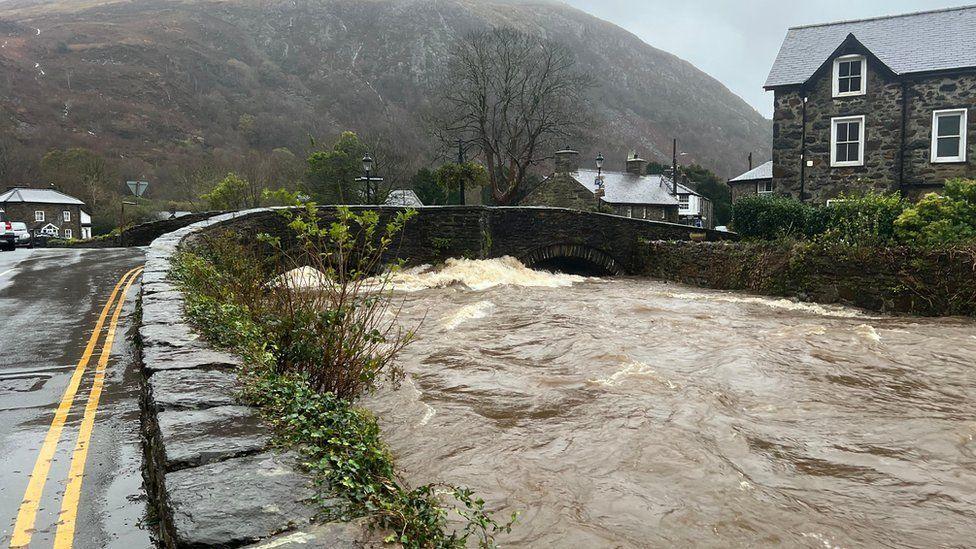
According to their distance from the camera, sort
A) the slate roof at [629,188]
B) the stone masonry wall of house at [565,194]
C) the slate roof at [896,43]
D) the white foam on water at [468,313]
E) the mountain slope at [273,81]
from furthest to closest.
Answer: the mountain slope at [273,81] → the slate roof at [629,188] → the stone masonry wall of house at [565,194] → the slate roof at [896,43] → the white foam on water at [468,313]

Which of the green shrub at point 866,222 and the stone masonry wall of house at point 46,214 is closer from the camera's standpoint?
the green shrub at point 866,222

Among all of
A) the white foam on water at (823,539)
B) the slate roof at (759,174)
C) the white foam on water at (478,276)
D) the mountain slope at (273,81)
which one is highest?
the mountain slope at (273,81)

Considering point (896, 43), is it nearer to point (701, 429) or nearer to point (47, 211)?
point (701, 429)

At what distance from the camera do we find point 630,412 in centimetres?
777

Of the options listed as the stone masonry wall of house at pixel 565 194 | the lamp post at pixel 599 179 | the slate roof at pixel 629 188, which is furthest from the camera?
the slate roof at pixel 629 188

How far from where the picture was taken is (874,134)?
24328mm

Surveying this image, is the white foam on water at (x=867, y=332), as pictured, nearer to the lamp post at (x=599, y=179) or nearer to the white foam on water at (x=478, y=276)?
the white foam on water at (x=478, y=276)

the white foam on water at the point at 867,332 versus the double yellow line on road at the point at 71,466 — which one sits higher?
the double yellow line on road at the point at 71,466

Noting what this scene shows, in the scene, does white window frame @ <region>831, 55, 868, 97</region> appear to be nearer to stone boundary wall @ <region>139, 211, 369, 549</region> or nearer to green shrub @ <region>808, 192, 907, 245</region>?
green shrub @ <region>808, 192, 907, 245</region>

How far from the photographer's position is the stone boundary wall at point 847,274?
14.3m

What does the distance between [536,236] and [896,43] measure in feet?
50.9

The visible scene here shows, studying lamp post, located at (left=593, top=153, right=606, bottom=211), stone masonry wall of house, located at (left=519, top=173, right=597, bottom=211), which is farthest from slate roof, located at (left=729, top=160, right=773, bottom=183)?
lamp post, located at (left=593, top=153, right=606, bottom=211)

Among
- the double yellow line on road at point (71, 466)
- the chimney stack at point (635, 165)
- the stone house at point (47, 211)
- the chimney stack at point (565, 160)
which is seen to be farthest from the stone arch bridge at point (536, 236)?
the stone house at point (47, 211)

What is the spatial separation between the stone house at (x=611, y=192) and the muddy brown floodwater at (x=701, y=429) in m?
27.2
